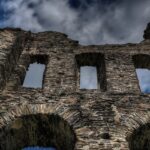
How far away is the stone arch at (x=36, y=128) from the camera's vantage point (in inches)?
275

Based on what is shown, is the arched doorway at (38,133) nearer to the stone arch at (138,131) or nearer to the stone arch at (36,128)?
the stone arch at (36,128)

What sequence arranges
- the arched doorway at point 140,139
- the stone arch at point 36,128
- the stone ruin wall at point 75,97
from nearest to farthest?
the stone ruin wall at point 75,97
the arched doorway at point 140,139
the stone arch at point 36,128

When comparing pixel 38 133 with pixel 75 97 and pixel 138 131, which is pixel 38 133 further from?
pixel 138 131

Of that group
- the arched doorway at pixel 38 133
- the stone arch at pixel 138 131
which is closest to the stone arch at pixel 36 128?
the arched doorway at pixel 38 133

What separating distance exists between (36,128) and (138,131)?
2340mm

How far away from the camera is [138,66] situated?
10320 millimetres

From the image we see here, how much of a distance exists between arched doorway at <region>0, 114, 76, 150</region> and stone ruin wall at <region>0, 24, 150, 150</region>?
3cm

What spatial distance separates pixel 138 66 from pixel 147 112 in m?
3.36

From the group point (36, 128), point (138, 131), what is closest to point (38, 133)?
point (36, 128)

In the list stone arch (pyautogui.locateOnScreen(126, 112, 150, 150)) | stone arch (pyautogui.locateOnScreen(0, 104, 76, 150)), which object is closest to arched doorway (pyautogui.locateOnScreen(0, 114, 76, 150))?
stone arch (pyautogui.locateOnScreen(0, 104, 76, 150))

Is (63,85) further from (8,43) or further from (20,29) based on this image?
(20,29)

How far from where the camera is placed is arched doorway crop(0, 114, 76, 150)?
7008mm

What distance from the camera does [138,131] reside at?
689 cm

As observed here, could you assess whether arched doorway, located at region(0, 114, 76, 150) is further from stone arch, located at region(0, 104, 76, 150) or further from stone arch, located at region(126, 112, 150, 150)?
stone arch, located at region(126, 112, 150, 150)
